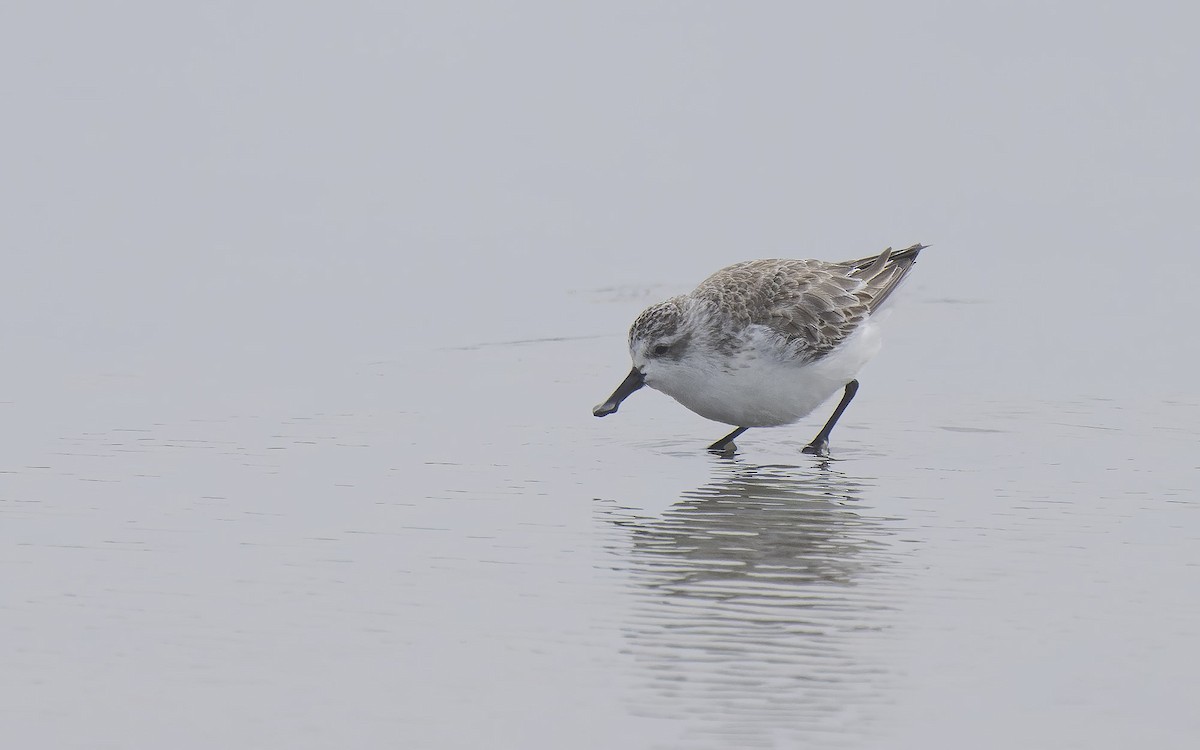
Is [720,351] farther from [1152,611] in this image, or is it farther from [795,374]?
[1152,611]

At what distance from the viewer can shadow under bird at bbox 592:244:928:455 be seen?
7.77 metres

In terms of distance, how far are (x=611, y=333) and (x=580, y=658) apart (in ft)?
19.8

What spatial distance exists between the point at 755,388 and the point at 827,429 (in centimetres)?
55

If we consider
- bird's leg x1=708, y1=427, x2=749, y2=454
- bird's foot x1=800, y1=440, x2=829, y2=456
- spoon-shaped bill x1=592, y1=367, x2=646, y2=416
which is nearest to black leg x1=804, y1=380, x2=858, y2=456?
bird's foot x1=800, y1=440, x2=829, y2=456

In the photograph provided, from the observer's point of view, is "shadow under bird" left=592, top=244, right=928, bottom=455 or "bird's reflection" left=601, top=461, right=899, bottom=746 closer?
"bird's reflection" left=601, top=461, right=899, bottom=746

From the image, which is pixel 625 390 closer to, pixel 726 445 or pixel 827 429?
pixel 726 445

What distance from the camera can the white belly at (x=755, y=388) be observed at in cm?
777

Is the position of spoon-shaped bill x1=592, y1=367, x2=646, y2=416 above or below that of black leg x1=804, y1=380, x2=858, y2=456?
above

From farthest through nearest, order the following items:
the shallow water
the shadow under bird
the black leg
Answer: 1. the black leg
2. the shadow under bird
3. the shallow water

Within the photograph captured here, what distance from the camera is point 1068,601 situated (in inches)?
210

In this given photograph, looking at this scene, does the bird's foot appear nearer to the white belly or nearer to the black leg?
the black leg

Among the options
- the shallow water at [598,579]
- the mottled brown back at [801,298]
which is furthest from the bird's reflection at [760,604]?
the mottled brown back at [801,298]

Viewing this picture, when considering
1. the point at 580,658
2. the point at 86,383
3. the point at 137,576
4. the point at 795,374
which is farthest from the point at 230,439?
the point at 580,658

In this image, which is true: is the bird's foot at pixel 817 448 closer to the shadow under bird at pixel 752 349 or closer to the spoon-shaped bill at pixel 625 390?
the shadow under bird at pixel 752 349
